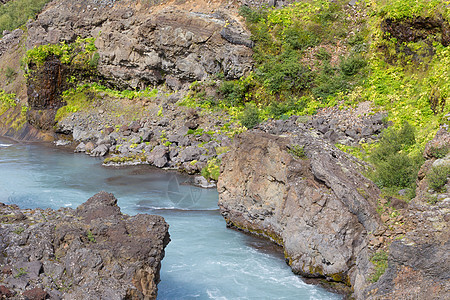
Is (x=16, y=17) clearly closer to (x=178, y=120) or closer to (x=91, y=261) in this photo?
(x=178, y=120)

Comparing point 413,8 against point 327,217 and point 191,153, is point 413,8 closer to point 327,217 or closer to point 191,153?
point 191,153

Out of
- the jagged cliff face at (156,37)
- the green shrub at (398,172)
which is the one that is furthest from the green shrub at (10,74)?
the green shrub at (398,172)

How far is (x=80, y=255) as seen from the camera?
8594 millimetres

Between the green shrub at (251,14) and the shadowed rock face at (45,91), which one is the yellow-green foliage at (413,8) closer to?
the green shrub at (251,14)

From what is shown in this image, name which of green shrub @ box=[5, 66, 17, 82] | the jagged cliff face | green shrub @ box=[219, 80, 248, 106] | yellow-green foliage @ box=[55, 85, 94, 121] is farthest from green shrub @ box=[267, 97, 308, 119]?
green shrub @ box=[5, 66, 17, 82]

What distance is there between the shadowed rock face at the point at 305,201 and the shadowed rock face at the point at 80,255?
5.78 m

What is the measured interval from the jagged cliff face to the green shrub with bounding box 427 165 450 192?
24262 mm

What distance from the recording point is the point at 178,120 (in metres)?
33.3

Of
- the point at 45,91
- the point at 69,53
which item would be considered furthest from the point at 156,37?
the point at 45,91

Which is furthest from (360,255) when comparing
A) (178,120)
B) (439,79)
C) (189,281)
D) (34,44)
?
(34,44)

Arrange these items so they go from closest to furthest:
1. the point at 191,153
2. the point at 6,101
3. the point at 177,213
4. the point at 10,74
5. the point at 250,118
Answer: the point at 177,213, the point at 191,153, the point at 250,118, the point at 6,101, the point at 10,74

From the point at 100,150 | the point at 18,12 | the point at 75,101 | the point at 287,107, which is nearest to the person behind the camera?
the point at 287,107

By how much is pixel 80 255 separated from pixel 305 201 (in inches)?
319

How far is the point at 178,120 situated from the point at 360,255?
22.7 m
